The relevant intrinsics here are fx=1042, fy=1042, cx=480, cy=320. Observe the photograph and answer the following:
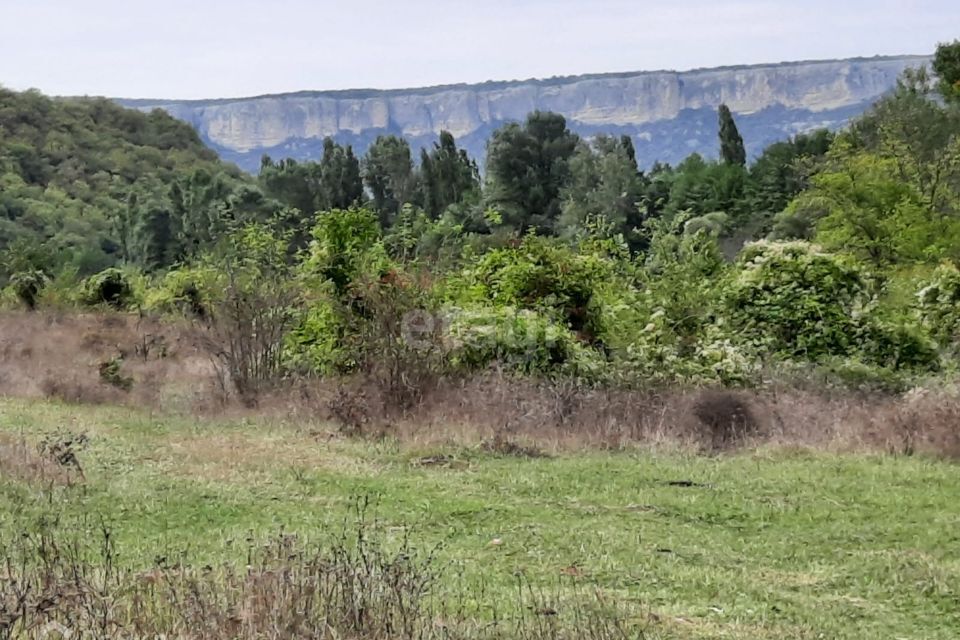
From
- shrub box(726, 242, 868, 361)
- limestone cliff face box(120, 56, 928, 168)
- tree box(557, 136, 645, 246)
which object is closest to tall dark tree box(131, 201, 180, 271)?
tree box(557, 136, 645, 246)

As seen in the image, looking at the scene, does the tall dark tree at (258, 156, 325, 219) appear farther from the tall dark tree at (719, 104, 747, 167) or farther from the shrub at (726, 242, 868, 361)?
the shrub at (726, 242, 868, 361)

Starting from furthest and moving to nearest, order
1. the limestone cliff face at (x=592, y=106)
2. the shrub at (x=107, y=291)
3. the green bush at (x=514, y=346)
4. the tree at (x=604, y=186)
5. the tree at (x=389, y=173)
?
the limestone cliff face at (x=592, y=106) → the tree at (x=389, y=173) → the tree at (x=604, y=186) → the shrub at (x=107, y=291) → the green bush at (x=514, y=346)

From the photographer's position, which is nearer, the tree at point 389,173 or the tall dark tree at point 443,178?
the tall dark tree at point 443,178

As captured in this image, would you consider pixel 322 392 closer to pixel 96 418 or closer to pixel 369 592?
pixel 96 418

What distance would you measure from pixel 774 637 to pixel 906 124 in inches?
1439

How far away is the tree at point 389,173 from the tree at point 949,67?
3482 cm

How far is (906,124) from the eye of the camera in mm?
37562

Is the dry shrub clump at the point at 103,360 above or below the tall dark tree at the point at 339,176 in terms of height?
below

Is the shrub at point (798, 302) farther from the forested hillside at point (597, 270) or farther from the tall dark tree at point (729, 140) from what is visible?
the tall dark tree at point (729, 140)

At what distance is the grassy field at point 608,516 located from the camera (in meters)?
5.71

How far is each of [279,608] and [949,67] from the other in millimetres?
42364

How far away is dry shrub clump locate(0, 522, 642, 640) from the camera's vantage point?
14.0ft

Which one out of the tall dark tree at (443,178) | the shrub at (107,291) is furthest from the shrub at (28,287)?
the tall dark tree at (443,178)

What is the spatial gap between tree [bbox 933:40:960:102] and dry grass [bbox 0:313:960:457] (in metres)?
31.6
